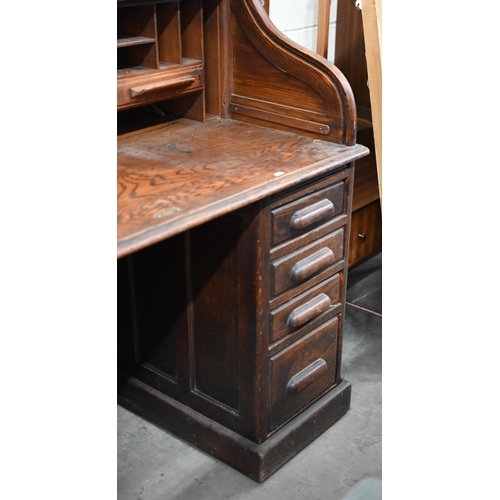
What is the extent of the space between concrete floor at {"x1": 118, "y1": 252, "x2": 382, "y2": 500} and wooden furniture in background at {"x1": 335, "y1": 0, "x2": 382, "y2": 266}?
2.39ft

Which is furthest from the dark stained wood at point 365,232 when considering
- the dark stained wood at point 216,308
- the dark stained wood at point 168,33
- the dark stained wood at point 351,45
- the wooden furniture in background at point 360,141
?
the dark stained wood at point 168,33

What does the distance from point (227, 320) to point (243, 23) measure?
955 mm

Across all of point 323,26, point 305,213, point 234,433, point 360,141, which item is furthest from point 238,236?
point 360,141

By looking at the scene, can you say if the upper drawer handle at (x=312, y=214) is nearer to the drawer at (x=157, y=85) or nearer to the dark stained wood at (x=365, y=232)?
the drawer at (x=157, y=85)

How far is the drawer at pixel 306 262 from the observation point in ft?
7.05

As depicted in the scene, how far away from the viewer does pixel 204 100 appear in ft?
8.00

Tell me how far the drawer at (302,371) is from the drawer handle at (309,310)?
0.09 meters

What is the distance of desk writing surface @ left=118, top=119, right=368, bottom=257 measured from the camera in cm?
169

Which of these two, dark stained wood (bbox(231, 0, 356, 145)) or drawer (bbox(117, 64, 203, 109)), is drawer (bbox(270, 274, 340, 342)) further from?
drawer (bbox(117, 64, 203, 109))

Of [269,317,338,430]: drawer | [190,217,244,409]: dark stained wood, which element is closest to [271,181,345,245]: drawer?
[190,217,244,409]: dark stained wood

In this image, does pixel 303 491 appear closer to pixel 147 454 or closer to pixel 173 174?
pixel 147 454

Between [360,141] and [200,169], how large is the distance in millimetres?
1492

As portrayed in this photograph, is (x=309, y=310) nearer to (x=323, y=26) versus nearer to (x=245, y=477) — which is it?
(x=245, y=477)

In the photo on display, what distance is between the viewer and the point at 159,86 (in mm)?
2211
